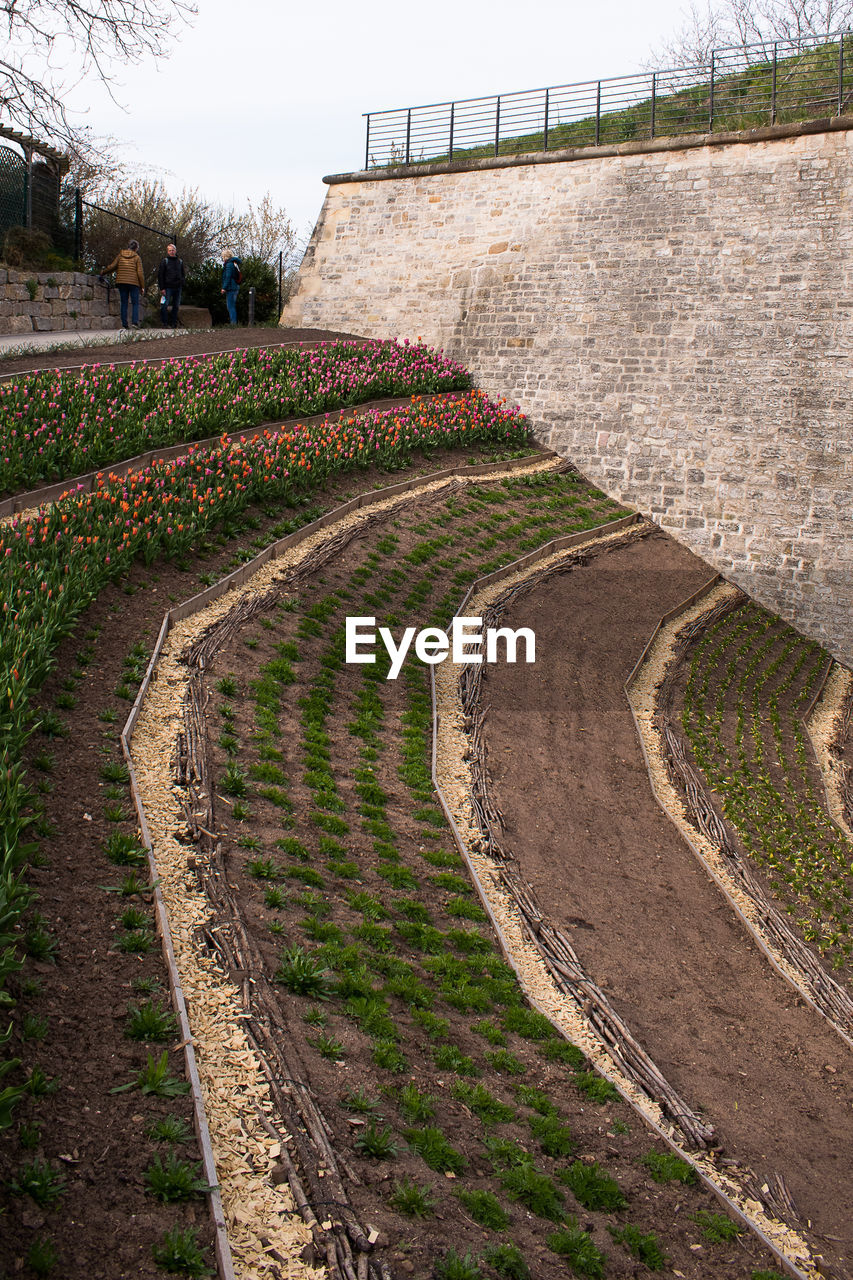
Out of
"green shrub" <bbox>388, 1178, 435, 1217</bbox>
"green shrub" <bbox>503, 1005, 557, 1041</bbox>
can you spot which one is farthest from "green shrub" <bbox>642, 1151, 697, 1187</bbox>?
"green shrub" <bbox>388, 1178, 435, 1217</bbox>

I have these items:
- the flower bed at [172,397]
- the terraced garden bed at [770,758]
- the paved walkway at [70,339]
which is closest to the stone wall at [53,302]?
the paved walkway at [70,339]

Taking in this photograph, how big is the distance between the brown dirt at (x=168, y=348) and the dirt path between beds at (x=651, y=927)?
8.65 meters

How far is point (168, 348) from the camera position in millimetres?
18172

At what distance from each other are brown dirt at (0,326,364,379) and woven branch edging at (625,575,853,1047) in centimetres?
1040

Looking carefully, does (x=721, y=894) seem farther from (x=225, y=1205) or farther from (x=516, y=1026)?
(x=225, y=1205)

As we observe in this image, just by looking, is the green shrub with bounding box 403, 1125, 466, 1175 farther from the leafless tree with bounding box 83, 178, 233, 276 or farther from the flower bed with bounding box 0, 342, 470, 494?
the leafless tree with bounding box 83, 178, 233, 276

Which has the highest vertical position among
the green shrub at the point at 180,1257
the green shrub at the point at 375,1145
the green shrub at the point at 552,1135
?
the green shrub at the point at 180,1257

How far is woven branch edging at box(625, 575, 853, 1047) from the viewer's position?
7.81 meters

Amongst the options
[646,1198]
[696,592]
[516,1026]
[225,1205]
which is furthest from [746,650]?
[225,1205]

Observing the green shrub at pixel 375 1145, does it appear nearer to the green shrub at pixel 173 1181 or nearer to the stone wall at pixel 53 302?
the green shrub at pixel 173 1181

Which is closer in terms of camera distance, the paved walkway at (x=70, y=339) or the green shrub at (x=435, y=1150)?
the green shrub at (x=435, y=1150)

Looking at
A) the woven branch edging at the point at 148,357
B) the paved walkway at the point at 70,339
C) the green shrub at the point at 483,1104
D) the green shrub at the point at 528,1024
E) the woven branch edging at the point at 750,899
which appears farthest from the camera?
the paved walkway at the point at 70,339

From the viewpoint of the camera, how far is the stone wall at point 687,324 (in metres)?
16.7

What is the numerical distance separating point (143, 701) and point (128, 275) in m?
14.8
